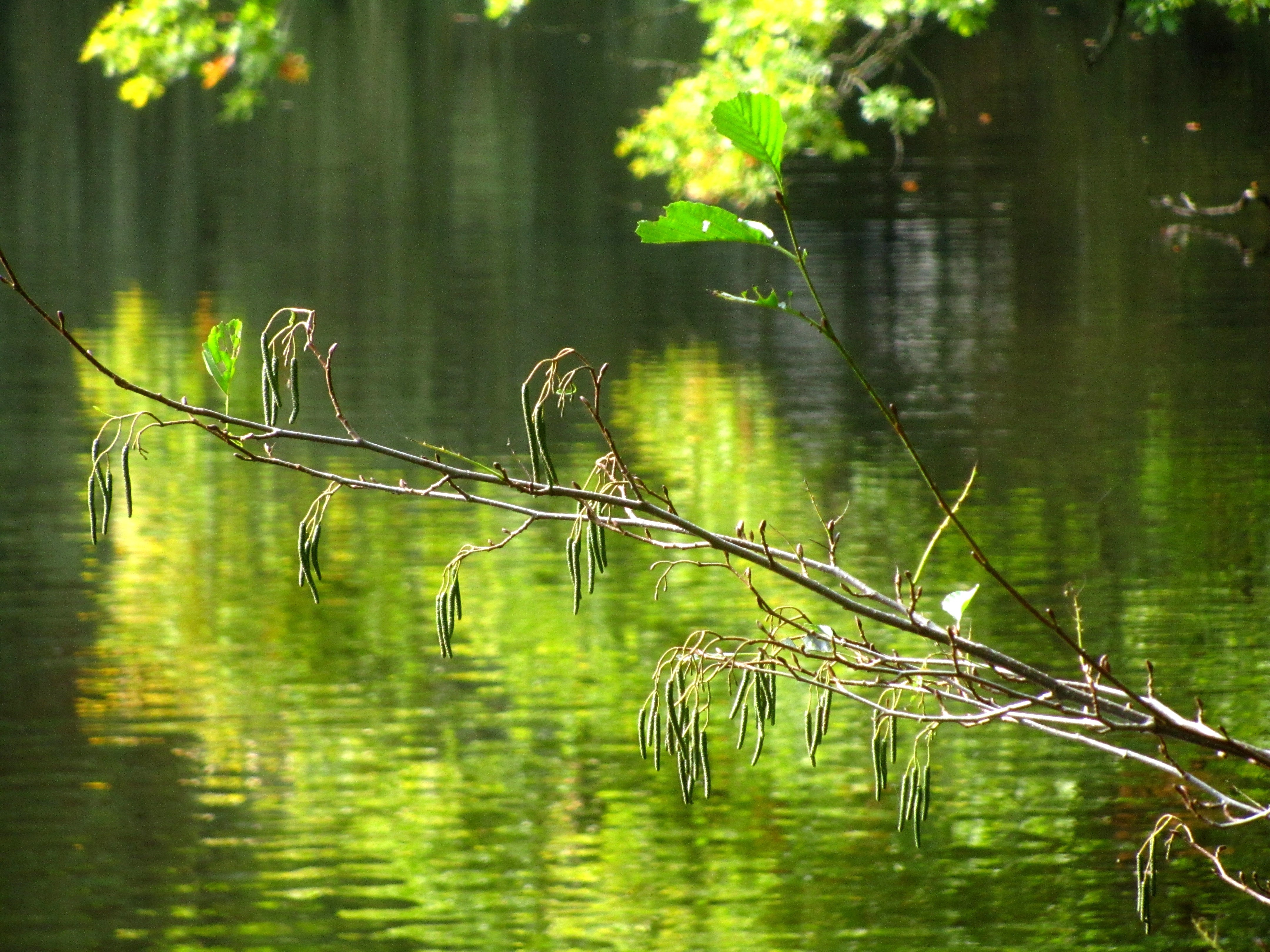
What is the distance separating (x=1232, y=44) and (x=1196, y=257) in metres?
23.8

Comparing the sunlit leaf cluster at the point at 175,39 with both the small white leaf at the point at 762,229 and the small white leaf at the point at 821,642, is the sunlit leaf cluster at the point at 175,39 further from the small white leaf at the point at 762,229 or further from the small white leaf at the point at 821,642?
the small white leaf at the point at 762,229

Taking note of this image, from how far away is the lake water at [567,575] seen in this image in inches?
211

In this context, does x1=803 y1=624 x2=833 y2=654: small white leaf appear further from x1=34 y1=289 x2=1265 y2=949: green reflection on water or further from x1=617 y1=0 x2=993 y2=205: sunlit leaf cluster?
x1=617 y1=0 x2=993 y2=205: sunlit leaf cluster

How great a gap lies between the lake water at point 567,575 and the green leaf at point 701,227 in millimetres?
1004

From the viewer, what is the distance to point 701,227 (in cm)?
201

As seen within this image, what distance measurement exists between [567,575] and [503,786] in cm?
251

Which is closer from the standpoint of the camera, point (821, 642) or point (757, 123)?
point (757, 123)

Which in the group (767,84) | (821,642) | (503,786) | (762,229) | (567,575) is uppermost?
(767,84)

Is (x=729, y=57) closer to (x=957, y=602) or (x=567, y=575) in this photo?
(x=567, y=575)

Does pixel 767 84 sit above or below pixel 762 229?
above

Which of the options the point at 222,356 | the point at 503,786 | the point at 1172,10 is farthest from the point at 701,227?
the point at 1172,10

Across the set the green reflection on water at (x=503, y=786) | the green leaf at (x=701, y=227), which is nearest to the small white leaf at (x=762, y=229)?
the green leaf at (x=701, y=227)

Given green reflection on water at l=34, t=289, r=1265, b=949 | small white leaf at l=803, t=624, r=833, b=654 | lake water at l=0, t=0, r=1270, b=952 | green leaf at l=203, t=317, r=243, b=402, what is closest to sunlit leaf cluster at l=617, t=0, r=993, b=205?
lake water at l=0, t=0, r=1270, b=952

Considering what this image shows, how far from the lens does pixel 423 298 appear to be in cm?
1619
